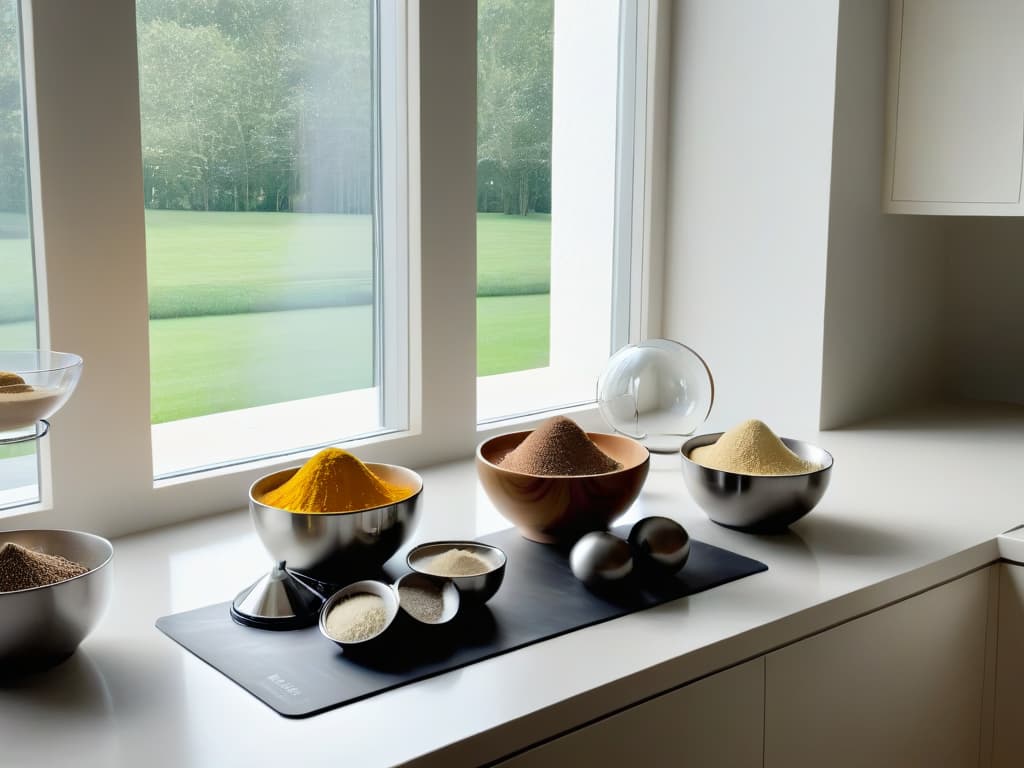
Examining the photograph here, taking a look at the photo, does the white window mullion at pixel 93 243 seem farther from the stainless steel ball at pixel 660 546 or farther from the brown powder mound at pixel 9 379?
the stainless steel ball at pixel 660 546

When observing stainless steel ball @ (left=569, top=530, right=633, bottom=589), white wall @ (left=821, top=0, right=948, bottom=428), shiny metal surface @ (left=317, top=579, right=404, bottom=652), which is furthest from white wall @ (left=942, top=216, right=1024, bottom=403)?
shiny metal surface @ (left=317, top=579, right=404, bottom=652)

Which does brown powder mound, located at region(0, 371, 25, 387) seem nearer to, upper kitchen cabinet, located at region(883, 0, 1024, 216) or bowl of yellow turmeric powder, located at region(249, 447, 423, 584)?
bowl of yellow turmeric powder, located at region(249, 447, 423, 584)

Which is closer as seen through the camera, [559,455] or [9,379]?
[9,379]

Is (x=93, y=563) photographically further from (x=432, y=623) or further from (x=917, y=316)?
(x=917, y=316)

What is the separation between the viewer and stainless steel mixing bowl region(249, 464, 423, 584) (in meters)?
1.23

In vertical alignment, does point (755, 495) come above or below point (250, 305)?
below

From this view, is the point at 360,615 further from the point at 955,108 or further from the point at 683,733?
the point at 955,108

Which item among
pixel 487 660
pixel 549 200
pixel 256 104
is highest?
pixel 256 104

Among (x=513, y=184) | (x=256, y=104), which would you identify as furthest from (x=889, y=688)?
(x=256, y=104)

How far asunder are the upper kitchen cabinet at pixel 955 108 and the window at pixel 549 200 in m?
0.51

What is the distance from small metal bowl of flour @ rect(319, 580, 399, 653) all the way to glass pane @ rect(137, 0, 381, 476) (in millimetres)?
530

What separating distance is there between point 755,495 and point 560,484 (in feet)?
0.90

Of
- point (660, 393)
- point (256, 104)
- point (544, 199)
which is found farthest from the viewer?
point (544, 199)

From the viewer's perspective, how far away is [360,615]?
1120 millimetres
